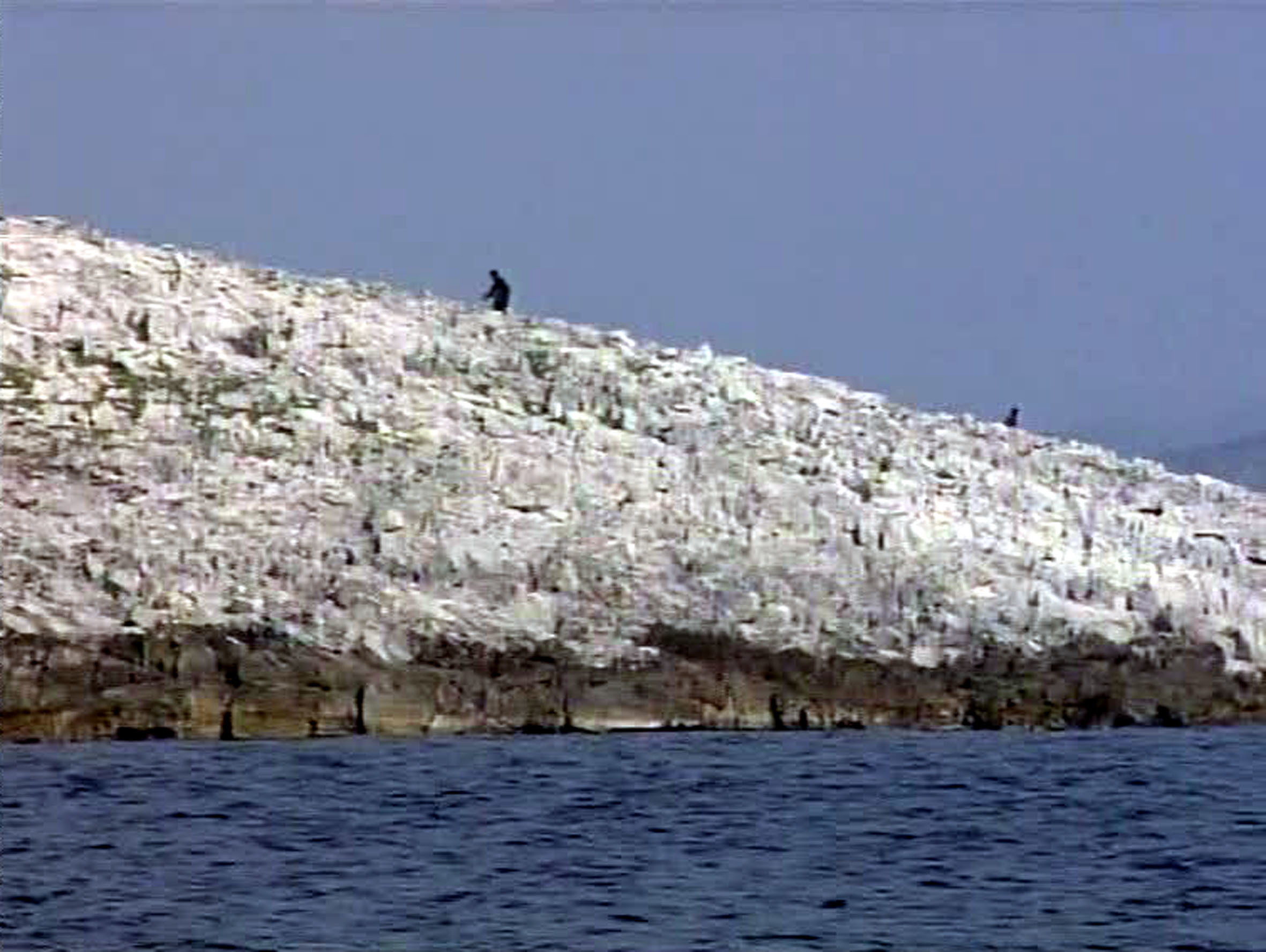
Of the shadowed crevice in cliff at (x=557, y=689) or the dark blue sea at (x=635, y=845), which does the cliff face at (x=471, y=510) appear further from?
the dark blue sea at (x=635, y=845)

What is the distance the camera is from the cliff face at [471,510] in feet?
135

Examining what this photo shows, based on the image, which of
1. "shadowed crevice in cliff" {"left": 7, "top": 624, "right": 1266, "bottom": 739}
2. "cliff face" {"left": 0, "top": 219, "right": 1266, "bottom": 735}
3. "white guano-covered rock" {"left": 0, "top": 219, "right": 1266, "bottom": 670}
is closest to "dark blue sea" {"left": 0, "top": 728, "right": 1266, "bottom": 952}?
"shadowed crevice in cliff" {"left": 7, "top": 624, "right": 1266, "bottom": 739}

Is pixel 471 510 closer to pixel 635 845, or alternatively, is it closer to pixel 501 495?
pixel 501 495

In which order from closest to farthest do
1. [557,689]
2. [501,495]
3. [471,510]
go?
1. [557,689]
2. [471,510]
3. [501,495]

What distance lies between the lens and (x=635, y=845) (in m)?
28.4

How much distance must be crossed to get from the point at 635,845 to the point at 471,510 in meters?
17.5

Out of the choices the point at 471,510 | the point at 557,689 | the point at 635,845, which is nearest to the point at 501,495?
the point at 471,510

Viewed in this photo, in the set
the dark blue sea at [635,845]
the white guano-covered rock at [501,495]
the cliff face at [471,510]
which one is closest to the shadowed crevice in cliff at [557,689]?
the cliff face at [471,510]

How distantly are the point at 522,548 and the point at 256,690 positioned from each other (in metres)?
6.38

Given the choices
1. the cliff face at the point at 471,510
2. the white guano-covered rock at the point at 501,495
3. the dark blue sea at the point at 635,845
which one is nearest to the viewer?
the dark blue sea at the point at 635,845

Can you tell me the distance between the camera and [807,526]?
154 feet

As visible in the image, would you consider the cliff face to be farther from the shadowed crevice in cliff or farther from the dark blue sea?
the dark blue sea

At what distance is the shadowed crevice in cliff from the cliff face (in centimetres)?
8

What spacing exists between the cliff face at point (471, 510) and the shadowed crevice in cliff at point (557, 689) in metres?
0.08
